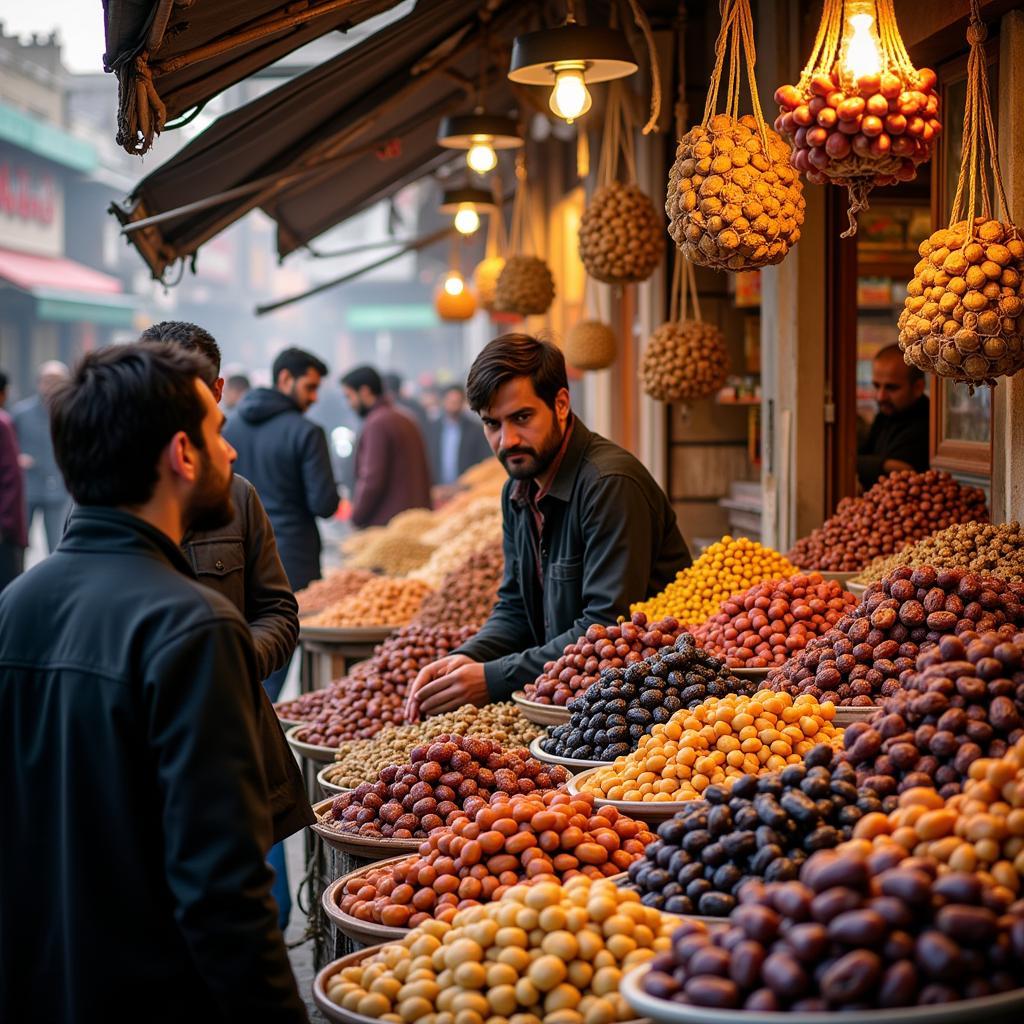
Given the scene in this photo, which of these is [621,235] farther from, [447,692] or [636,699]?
[636,699]

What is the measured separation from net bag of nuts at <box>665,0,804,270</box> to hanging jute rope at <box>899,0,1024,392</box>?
1.08 feet

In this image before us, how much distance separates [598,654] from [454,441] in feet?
39.1

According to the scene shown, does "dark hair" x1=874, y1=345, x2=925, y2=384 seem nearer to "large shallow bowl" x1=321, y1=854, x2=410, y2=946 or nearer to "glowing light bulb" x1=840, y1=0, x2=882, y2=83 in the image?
"glowing light bulb" x1=840, y1=0, x2=882, y2=83

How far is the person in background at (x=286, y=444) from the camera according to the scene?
651cm

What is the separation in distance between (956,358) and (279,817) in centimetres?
175

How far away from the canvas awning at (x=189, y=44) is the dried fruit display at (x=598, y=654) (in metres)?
1.62

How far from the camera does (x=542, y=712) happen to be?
10.8 ft

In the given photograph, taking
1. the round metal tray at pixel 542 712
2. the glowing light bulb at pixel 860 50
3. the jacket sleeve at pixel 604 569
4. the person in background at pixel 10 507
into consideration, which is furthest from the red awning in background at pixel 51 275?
the glowing light bulb at pixel 860 50

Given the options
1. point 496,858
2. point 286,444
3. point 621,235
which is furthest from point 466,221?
point 496,858

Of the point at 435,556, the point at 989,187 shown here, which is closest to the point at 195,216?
the point at 435,556

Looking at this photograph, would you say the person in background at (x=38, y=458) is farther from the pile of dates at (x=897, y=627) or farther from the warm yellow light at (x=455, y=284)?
the pile of dates at (x=897, y=627)

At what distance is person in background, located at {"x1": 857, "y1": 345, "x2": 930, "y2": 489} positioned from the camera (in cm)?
528

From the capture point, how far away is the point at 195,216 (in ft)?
17.4

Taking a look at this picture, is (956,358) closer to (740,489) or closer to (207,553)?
(207,553)
